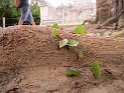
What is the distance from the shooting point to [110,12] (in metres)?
8.05

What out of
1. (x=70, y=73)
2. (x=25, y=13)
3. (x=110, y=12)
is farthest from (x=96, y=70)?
(x=110, y=12)

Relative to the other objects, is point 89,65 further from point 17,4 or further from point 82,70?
point 17,4

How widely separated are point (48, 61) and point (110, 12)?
5240 millimetres

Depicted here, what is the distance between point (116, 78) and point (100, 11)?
17.9 feet

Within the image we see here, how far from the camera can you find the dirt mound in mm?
2828

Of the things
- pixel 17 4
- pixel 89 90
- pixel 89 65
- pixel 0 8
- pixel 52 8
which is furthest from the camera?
pixel 52 8

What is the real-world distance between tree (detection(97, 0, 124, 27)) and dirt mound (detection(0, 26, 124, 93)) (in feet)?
13.4

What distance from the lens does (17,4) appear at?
226 inches

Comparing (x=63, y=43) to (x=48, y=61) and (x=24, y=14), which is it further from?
(x=24, y=14)

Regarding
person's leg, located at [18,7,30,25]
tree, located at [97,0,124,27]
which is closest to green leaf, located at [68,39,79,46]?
person's leg, located at [18,7,30,25]

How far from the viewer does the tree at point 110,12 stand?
754cm

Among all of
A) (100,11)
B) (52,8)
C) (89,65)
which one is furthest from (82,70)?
(52,8)

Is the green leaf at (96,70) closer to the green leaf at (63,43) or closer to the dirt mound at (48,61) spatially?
the dirt mound at (48,61)

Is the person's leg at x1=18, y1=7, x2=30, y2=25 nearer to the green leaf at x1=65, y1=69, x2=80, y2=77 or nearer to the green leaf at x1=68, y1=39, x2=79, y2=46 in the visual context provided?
the green leaf at x1=68, y1=39, x2=79, y2=46
